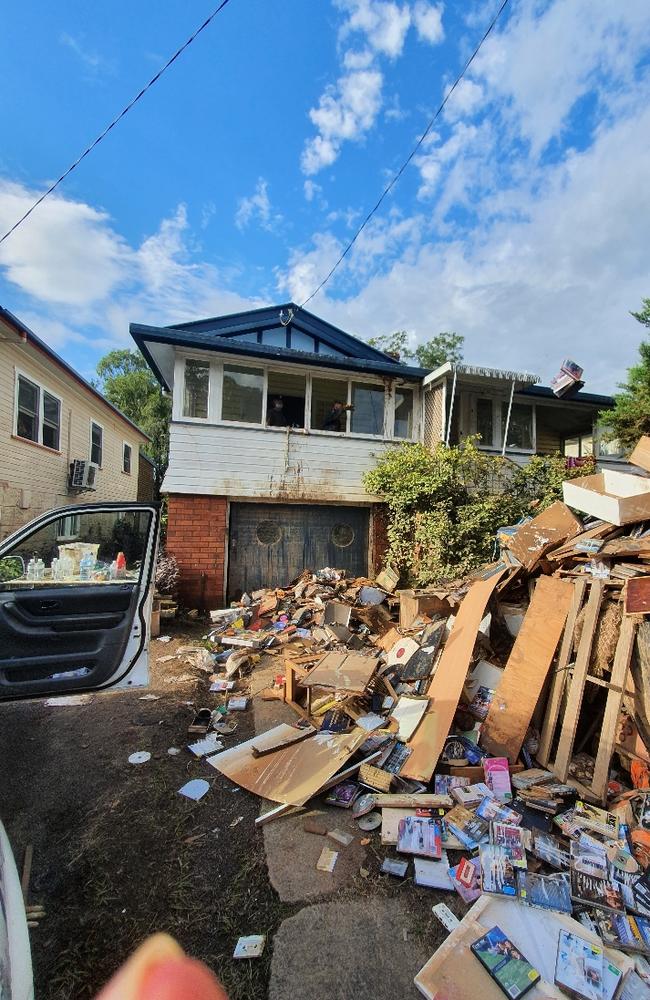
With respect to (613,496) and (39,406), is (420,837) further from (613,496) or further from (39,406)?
(39,406)

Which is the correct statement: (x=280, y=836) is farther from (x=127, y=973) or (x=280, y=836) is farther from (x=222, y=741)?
(x=222, y=741)

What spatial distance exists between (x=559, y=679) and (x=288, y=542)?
18.3 ft

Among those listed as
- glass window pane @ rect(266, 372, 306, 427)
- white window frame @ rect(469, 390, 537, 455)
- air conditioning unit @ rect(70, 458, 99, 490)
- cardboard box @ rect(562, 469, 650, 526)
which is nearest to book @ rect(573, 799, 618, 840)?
cardboard box @ rect(562, 469, 650, 526)

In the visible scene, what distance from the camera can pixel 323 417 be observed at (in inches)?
356

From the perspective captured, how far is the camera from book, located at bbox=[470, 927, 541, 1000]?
1.69m

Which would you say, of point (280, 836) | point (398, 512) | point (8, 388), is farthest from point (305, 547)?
point (8, 388)

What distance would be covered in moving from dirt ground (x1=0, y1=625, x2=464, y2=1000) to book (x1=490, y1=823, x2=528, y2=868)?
1.39ft

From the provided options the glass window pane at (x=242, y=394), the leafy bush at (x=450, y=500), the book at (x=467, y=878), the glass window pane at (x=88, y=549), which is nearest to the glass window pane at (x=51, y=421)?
the glass window pane at (x=242, y=394)

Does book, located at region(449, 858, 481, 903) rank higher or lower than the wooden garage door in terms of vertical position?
lower

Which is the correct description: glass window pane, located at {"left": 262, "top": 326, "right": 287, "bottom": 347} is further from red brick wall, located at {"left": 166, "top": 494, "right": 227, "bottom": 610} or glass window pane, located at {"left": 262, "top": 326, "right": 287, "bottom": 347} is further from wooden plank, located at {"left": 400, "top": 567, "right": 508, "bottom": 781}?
wooden plank, located at {"left": 400, "top": 567, "right": 508, "bottom": 781}

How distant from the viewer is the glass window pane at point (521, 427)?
1059 centimetres

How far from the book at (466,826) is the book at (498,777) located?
0.31m

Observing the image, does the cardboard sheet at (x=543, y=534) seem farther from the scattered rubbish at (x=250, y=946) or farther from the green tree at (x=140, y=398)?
the green tree at (x=140, y=398)

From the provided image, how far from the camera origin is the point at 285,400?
29.7 feet
